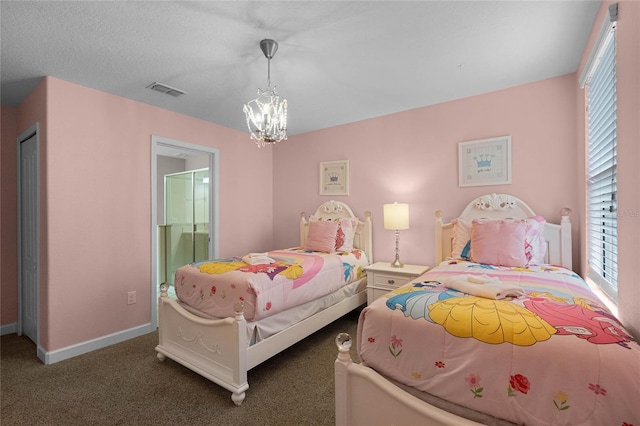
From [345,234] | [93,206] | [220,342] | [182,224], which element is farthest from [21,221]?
[345,234]

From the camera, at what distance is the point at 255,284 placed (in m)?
2.11

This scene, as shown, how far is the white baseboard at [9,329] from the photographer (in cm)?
314

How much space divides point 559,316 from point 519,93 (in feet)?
7.88

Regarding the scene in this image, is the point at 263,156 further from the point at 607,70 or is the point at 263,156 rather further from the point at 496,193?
the point at 607,70

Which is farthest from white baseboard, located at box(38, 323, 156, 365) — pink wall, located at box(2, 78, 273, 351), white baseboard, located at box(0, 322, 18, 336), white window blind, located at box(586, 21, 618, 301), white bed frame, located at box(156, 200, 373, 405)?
white window blind, located at box(586, 21, 618, 301)

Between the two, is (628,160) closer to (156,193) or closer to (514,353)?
(514,353)

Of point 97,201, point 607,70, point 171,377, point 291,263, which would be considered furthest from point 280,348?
point 607,70

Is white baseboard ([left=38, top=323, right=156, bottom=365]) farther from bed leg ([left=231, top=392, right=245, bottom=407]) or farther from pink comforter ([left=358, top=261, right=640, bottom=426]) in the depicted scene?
pink comforter ([left=358, top=261, right=640, bottom=426])

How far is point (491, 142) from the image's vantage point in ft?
9.79

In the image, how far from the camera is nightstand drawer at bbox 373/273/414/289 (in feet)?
9.90

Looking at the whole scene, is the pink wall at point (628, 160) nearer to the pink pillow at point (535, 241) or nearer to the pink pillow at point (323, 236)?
the pink pillow at point (535, 241)

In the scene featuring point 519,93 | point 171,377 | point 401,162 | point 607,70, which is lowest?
point 171,377

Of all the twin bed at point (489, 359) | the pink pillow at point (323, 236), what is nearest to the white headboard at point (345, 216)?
the pink pillow at point (323, 236)

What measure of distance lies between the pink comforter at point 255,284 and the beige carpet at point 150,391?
1.66ft
